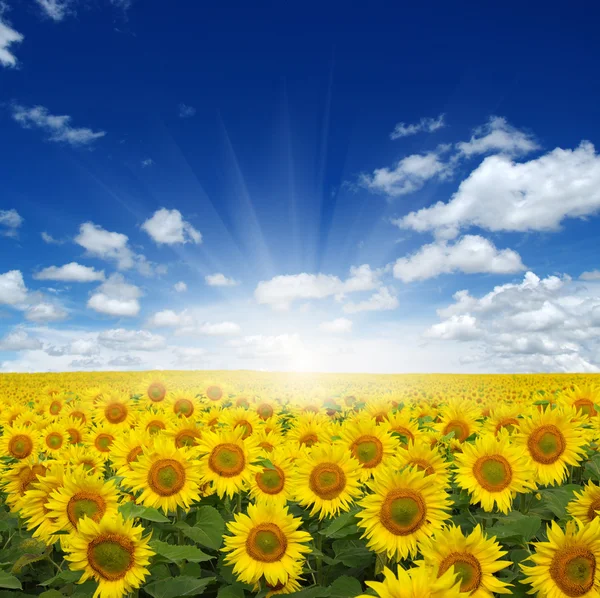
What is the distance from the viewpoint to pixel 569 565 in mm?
3158

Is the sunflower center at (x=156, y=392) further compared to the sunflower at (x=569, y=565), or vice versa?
the sunflower center at (x=156, y=392)

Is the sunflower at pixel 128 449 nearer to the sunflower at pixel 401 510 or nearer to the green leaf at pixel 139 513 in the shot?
the green leaf at pixel 139 513

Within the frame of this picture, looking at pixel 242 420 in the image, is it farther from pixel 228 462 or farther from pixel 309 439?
pixel 228 462

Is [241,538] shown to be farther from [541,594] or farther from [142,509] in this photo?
[541,594]

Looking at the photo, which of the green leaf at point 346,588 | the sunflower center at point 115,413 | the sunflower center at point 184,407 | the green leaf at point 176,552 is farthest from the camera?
the sunflower center at point 115,413

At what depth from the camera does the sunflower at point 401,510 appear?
3.70 m

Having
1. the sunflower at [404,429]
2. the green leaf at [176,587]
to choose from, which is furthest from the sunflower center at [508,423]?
the green leaf at [176,587]

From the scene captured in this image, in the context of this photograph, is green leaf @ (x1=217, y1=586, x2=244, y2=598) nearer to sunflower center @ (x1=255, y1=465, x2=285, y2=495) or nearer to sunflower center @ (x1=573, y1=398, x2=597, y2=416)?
sunflower center @ (x1=255, y1=465, x2=285, y2=495)

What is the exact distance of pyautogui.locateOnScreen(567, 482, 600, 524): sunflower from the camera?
12.5 feet

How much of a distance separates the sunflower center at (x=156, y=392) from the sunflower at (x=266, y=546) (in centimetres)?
572

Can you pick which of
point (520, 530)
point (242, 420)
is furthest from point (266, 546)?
point (242, 420)

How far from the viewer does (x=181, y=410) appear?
8.12 metres

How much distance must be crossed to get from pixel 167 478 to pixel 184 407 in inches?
137

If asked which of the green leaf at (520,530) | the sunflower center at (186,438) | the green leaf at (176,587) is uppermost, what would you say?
the sunflower center at (186,438)
